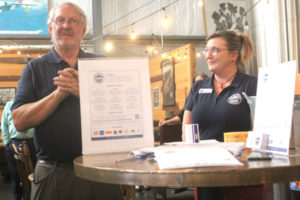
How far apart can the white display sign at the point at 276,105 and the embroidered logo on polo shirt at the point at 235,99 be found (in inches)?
33.0

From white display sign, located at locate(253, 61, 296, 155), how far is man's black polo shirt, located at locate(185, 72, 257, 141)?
0.82m

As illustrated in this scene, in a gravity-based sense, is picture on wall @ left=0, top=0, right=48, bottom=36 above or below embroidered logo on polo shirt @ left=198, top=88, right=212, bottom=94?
above

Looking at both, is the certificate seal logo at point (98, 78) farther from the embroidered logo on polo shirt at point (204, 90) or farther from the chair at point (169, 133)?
the chair at point (169, 133)

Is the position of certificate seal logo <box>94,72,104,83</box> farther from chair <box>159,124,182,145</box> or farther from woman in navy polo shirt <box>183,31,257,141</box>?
chair <box>159,124,182,145</box>

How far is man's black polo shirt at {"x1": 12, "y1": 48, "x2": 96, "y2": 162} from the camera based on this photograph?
5.95ft

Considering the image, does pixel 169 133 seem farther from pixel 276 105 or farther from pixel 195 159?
pixel 195 159

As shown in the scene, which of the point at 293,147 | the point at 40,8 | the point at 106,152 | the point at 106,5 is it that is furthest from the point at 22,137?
the point at 106,5

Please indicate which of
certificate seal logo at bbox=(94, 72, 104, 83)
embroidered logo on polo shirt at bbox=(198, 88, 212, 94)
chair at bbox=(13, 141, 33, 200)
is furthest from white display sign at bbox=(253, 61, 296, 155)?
chair at bbox=(13, 141, 33, 200)

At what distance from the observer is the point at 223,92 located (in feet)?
8.00

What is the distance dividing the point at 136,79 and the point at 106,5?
29.2ft

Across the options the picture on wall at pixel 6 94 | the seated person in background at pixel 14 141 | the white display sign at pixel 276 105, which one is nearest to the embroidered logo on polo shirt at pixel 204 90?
the white display sign at pixel 276 105

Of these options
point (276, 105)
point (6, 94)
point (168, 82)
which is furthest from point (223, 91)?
point (6, 94)

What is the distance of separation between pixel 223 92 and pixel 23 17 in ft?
25.9

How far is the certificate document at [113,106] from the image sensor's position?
60.2 inches
